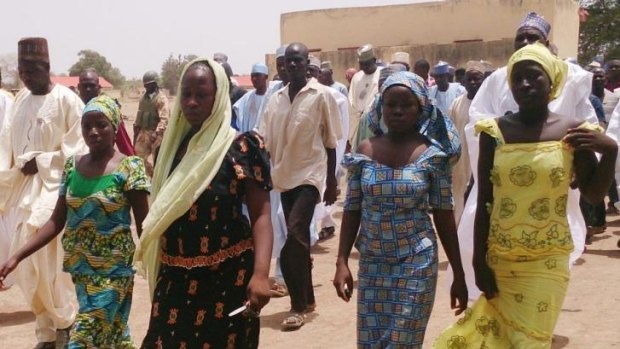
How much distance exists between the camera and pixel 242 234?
4000 millimetres

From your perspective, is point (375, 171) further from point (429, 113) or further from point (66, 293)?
point (66, 293)

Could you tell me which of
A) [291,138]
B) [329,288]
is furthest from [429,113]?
[329,288]

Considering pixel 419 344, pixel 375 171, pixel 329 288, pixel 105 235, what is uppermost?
pixel 375 171

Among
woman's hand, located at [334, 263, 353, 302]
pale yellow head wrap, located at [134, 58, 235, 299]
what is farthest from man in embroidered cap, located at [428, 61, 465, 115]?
pale yellow head wrap, located at [134, 58, 235, 299]

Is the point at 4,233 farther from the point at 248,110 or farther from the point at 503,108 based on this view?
the point at 503,108

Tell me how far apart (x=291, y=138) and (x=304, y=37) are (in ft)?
68.6

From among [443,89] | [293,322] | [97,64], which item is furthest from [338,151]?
[97,64]

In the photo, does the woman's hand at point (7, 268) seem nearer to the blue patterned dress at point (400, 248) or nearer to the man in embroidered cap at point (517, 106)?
the blue patterned dress at point (400, 248)

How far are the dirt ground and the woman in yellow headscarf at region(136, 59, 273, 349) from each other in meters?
2.23

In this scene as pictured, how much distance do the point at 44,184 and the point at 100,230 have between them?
6.14ft

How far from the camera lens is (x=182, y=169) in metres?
3.92

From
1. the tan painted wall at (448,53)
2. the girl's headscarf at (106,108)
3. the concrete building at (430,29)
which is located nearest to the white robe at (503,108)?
the girl's headscarf at (106,108)

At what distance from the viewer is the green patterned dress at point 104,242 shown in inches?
189

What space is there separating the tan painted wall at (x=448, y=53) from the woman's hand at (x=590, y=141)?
17340 millimetres
